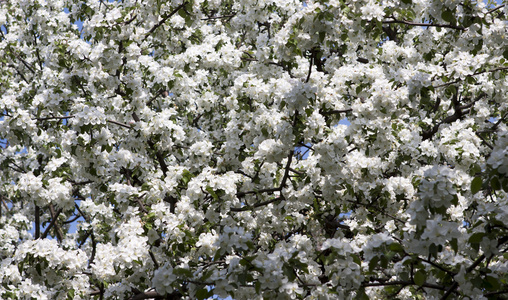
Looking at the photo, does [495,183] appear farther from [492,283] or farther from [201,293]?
[201,293]

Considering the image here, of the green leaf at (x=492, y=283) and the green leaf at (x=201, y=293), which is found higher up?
the green leaf at (x=201, y=293)

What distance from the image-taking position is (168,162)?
27.7ft

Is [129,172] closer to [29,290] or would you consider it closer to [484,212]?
[29,290]

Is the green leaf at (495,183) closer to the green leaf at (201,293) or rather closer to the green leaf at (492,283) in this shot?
the green leaf at (492,283)

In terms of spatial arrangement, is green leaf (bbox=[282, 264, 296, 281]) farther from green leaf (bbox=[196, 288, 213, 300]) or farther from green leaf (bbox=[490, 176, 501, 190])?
green leaf (bbox=[490, 176, 501, 190])

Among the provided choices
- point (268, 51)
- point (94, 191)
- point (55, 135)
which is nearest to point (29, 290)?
point (94, 191)

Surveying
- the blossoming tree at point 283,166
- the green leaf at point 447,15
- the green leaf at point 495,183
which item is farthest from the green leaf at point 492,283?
the green leaf at point 447,15

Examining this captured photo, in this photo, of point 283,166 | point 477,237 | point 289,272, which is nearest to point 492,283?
point 477,237

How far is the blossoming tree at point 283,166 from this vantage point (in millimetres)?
4082

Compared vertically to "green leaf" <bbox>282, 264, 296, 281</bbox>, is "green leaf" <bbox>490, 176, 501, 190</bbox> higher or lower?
higher

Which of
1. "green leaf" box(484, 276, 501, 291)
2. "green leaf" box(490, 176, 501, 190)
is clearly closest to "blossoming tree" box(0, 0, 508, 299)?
"green leaf" box(484, 276, 501, 291)

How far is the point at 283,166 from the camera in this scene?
254 inches

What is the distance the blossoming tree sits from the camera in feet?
13.4

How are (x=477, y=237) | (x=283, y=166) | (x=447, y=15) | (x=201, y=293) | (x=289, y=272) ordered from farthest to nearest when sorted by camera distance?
(x=283, y=166) < (x=447, y=15) < (x=201, y=293) < (x=289, y=272) < (x=477, y=237)
